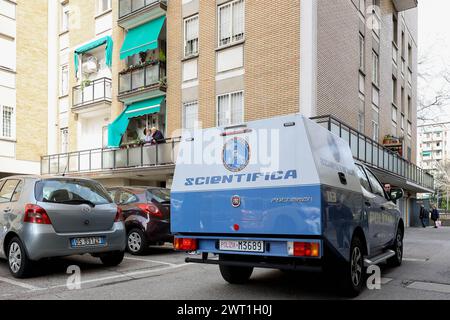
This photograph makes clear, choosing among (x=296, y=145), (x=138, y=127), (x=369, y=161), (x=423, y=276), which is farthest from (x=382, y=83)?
(x=296, y=145)

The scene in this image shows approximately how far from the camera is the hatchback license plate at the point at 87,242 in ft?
23.7

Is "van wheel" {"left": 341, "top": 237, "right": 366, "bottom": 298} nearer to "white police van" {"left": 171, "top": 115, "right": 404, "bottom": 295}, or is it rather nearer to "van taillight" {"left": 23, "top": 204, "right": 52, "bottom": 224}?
"white police van" {"left": 171, "top": 115, "right": 404, "bottom": 295}

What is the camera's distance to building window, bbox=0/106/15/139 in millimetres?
22547

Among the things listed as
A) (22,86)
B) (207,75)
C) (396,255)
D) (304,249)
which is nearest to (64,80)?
(22,86)

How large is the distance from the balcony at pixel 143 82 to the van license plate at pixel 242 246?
14.6m

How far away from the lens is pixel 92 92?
22.7 meters

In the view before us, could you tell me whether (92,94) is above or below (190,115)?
above

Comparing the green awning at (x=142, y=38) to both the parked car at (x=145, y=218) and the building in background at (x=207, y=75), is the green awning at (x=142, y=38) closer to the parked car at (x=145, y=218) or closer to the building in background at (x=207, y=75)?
the building in background at (x=207, y=75)

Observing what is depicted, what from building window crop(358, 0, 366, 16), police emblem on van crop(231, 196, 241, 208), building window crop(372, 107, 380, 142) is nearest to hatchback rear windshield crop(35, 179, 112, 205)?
police emblem on van crop(231, 196, 241, 208)

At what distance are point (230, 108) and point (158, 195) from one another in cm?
752

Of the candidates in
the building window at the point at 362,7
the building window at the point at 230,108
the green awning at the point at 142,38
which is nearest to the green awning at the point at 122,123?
the green awning at the point at 142,38

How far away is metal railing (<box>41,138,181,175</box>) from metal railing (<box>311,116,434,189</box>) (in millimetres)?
6413

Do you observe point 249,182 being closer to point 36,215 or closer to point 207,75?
point 36,215

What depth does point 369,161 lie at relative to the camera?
61.4ft
